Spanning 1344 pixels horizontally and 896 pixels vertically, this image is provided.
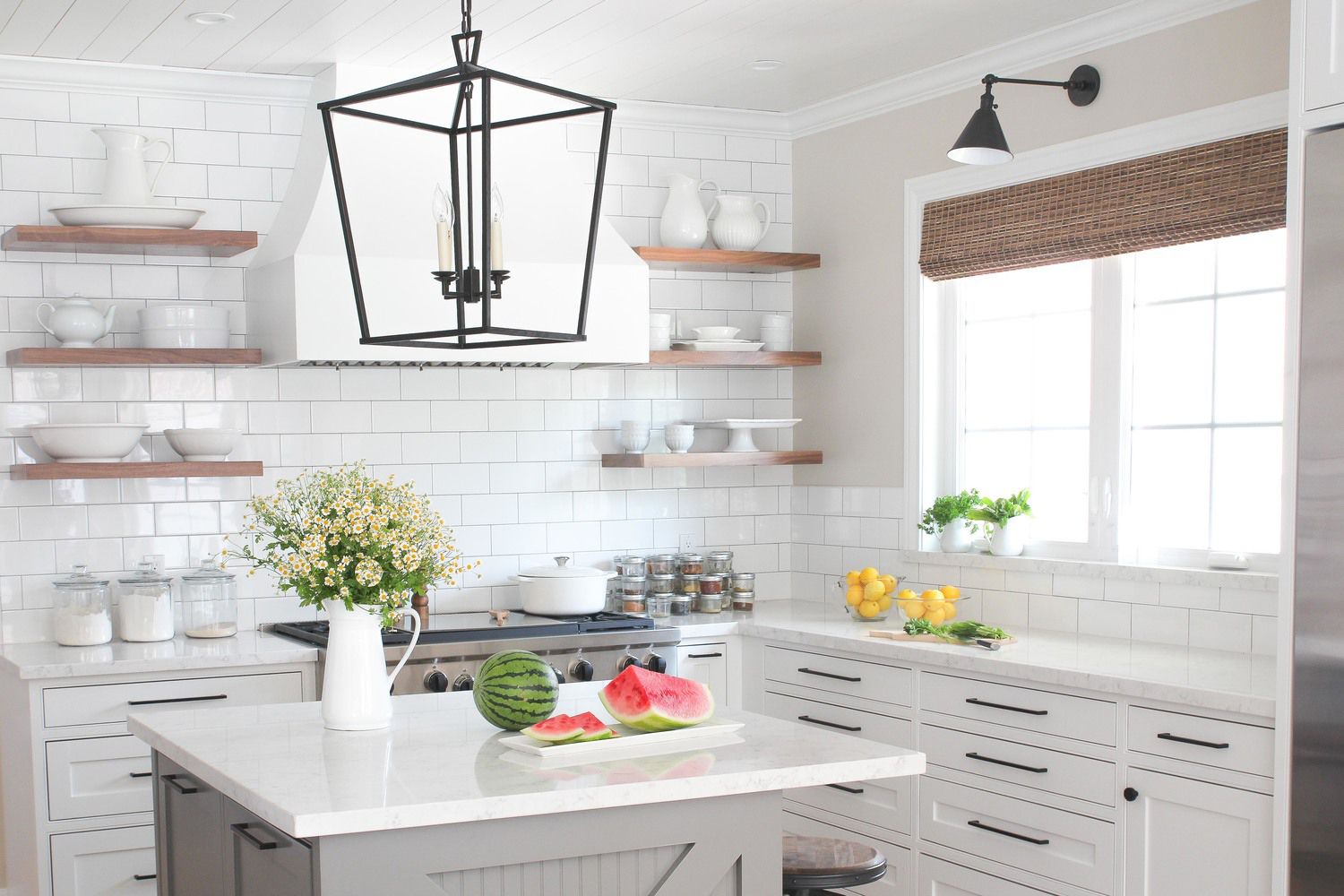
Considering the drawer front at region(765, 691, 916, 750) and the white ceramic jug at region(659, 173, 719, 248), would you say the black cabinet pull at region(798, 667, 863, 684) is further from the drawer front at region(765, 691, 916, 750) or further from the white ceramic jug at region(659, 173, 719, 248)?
the white ceramic jug at region(659, 173, 719, 248)

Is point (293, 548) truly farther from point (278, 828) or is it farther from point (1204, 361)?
point (1204, 361)

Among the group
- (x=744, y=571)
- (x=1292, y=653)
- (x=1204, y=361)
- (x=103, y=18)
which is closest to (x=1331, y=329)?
(x=1292, y=653)

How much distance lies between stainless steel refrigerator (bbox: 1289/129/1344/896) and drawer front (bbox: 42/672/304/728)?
2.77 meters

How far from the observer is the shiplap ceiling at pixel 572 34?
3979mm

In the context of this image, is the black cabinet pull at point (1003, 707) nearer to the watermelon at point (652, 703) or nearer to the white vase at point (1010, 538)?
the white vase at point (1010, 538)

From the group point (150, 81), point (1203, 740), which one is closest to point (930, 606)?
point (1203, 740)

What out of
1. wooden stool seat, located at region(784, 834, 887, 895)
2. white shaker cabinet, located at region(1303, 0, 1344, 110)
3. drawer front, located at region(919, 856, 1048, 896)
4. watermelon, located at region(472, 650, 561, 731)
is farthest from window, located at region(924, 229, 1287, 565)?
watermelon, located at region(472, 650, 561, 731)

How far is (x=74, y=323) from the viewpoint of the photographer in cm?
432

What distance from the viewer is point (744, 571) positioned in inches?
218

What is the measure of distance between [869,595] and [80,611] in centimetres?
249

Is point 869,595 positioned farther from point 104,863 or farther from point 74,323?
point 74,323

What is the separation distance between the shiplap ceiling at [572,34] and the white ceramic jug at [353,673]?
199 centimetres

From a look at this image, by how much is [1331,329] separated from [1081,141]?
157 cm

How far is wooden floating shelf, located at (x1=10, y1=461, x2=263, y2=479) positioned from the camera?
4258mm
